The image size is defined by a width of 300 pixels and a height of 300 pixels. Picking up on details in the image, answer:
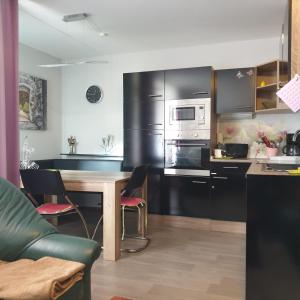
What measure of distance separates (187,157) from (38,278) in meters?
2.94

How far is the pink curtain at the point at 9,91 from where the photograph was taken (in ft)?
8.62

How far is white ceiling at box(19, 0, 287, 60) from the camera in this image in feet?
10.4

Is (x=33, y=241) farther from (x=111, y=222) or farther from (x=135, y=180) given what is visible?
(x=135, y=180)

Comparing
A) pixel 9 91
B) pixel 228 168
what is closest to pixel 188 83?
pixel 228 168

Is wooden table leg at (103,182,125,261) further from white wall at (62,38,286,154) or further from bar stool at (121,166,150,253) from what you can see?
white wall at (62,38,286,154)

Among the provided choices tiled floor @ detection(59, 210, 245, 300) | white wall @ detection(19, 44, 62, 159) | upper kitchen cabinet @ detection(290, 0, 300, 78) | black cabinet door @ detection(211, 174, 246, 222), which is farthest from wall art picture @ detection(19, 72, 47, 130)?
upper kitchen cabinet @ detection(290, 0, 300, 78)

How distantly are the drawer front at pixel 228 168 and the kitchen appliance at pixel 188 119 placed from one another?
1.27 ft

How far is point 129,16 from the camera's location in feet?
11.3

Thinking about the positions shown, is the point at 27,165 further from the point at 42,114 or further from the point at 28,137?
the point at 42,114

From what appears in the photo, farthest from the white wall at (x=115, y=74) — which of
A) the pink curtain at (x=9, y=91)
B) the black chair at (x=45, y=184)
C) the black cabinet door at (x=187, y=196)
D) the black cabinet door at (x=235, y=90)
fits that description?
the pink curtain at (x=9, y=91)

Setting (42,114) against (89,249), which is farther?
(42,114)

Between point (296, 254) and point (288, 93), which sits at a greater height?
point (288, 93)

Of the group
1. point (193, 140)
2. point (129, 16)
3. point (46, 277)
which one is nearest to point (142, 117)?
point (193, 140)

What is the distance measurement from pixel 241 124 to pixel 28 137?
10.4ft
